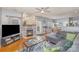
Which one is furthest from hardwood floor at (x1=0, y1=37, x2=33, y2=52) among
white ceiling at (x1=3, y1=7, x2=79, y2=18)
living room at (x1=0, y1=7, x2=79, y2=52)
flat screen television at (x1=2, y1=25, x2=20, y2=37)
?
white ceiling at (x1=3, y1=7, x2=79, y2=18)

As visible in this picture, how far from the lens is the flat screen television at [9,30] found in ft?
8.50

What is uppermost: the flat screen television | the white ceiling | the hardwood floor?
the white ceiling

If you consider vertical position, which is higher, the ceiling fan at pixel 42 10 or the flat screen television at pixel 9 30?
the ceiling fan at pixel 42 10

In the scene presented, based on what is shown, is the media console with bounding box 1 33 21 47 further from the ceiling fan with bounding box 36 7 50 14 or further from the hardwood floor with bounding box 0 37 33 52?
the ceiling fan with bounding box 36 7 50 14

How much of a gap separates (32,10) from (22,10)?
0.19 m

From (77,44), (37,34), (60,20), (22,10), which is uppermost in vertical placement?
(22,10)

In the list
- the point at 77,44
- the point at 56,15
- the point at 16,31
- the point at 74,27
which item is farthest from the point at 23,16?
the point at 77,44

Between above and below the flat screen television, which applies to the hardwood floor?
below

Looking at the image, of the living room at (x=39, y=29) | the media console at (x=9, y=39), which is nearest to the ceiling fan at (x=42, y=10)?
the living room at (x=39, y=29)

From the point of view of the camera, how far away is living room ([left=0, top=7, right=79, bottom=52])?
261 centimetres

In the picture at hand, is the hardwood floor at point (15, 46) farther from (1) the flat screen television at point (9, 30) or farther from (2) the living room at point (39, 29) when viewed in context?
(1) the flat screen television at point (9, 30)

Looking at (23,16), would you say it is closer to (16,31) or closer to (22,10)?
(22,10)

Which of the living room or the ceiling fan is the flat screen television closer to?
the living room

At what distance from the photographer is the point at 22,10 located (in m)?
2.62
